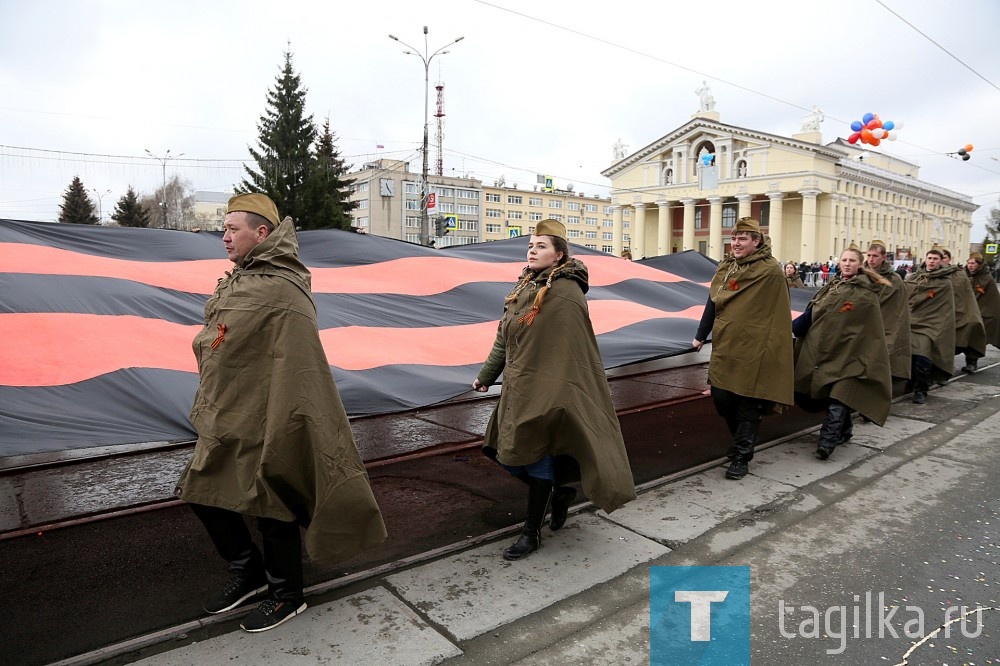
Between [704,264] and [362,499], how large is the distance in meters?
6.91

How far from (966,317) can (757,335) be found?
6.26 metres

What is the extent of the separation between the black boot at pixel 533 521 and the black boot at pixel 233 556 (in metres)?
1.29

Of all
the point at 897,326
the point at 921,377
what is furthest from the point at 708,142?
the point at 897,326

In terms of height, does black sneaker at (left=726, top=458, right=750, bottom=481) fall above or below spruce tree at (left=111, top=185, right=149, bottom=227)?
below

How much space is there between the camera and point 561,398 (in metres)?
3.38

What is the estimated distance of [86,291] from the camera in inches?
146

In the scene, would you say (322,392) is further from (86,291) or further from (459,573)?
(86,291)

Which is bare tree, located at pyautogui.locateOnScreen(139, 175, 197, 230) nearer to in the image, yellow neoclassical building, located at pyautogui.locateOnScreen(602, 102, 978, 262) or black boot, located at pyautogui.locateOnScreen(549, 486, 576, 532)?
yellow neoclassical building, located at pyautogui.locateOnScreen(602, 102, 978, 262)

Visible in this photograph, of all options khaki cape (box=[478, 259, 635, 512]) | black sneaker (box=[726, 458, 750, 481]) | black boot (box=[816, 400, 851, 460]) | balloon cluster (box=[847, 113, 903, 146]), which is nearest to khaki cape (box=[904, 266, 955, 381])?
black boot (box=[816, 400, 851, 460])

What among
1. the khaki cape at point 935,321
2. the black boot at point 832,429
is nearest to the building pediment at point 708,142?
the khaki cape at point 935,321

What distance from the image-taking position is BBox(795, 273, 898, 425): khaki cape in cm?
563

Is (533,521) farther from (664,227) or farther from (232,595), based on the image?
(664,227)

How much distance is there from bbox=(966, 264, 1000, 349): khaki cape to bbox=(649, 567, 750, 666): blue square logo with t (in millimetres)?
9208

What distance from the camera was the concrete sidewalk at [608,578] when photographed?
273 cm
